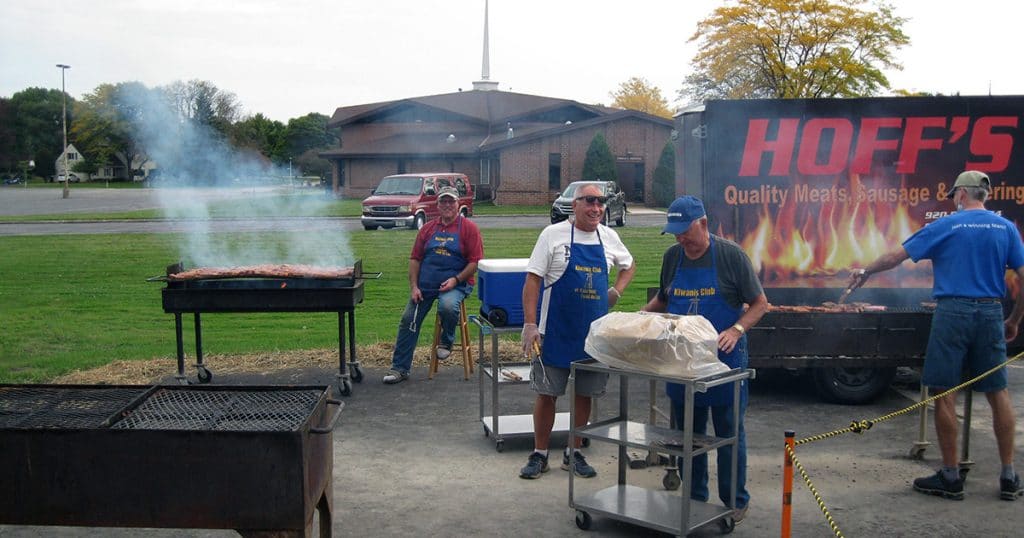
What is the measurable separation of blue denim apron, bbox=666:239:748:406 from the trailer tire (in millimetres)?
3236

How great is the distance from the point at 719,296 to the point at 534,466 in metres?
1.91

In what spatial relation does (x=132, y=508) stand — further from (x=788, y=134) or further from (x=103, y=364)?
(x=788, y=134)

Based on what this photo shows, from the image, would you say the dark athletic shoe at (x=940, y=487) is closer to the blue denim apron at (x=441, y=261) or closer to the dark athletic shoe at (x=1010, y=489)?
the dark athletic shoe at (x=1010, y=489)

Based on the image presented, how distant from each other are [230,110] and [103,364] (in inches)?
150

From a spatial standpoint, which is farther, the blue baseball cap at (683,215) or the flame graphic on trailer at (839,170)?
the flame graphic on trailer at (839,170)

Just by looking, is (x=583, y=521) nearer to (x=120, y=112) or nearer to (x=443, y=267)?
(x=443, y=267)

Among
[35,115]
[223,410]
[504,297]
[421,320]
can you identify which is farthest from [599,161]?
[223,410]

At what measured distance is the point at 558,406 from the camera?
8.42 metres

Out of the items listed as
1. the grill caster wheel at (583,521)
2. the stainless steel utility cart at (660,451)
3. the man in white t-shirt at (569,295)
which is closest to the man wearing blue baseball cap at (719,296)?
the stainless steel utility cart at (660,451)

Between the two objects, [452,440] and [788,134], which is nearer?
[452,440]

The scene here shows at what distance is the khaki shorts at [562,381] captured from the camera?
6.06 metres

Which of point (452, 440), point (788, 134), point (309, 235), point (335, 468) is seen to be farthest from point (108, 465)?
point (309, 235)

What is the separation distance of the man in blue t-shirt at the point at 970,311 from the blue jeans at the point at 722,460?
144 centimetres

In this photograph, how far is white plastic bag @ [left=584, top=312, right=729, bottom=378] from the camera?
489 centimetres
